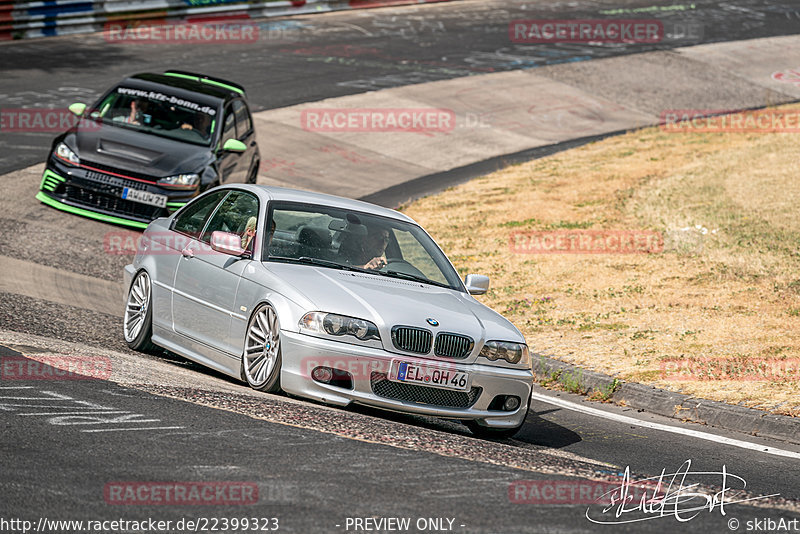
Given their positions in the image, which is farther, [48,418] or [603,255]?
[603,255]

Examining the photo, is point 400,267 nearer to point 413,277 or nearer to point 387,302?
point 413,277

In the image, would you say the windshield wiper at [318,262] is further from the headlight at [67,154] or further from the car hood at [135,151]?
the headlight at [67,154]

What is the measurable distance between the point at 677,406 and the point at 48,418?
5321 millimetres

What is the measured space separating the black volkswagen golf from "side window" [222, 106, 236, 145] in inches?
0.6

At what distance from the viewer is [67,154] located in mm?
14969

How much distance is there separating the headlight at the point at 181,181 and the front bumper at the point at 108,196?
0.09 meters

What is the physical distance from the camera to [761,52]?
36250 mm

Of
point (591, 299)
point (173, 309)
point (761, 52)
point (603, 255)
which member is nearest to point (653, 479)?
point (173, 309)

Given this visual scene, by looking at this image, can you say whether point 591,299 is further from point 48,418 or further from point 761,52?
point 761,52

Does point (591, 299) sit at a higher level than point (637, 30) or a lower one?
lower

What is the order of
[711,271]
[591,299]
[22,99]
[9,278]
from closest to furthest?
[9,278] → [591,299] → [711,271] → [22,99]

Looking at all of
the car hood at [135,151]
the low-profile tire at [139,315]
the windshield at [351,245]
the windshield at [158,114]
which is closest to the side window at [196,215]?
the low-profile tire at [139,315]

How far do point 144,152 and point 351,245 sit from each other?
23.4 feet

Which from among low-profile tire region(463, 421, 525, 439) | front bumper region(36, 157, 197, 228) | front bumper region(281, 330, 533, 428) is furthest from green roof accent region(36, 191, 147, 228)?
low-profile tire region(463, 421, 525, 439)
